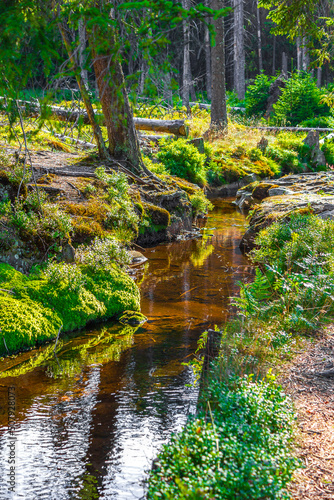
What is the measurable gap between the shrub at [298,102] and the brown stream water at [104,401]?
19.3 m

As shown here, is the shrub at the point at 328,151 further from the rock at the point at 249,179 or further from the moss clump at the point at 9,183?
the moss clump at the point at 9,183

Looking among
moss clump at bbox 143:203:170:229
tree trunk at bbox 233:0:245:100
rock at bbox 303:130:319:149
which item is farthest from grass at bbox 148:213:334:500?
tree trunk at bbox 233:0:245:100

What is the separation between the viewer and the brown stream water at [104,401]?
3.21 metres

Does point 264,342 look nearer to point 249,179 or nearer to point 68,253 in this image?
point 68,253

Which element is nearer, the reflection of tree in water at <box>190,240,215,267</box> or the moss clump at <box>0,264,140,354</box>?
the moss clump at <box>0,264,140,354</box>

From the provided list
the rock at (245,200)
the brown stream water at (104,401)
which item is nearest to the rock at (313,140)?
the rock at (245,200)

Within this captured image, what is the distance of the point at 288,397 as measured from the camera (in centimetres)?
350

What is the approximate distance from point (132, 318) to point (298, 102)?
20964 millimetres

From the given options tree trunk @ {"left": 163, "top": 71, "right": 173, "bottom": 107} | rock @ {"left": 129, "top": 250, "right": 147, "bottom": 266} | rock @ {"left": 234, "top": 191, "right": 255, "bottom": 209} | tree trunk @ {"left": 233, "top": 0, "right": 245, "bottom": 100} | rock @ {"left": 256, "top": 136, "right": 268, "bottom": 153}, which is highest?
tree trunk @ {"left": 233, "top": 0, "right": 245, "bottom": 100}

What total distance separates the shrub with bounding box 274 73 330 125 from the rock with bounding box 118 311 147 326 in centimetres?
1945

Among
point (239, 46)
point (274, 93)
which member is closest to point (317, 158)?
point (274, 93)

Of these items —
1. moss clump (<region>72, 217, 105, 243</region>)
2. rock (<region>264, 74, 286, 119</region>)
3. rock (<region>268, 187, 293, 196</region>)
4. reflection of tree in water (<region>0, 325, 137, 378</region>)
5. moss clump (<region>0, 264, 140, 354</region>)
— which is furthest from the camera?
rock (<region>264, 74, 286, 119</region>)

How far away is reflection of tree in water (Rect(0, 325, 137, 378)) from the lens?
15.6ft

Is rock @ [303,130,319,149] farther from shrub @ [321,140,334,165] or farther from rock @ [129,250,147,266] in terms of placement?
rock @ [129,250,147,266]
